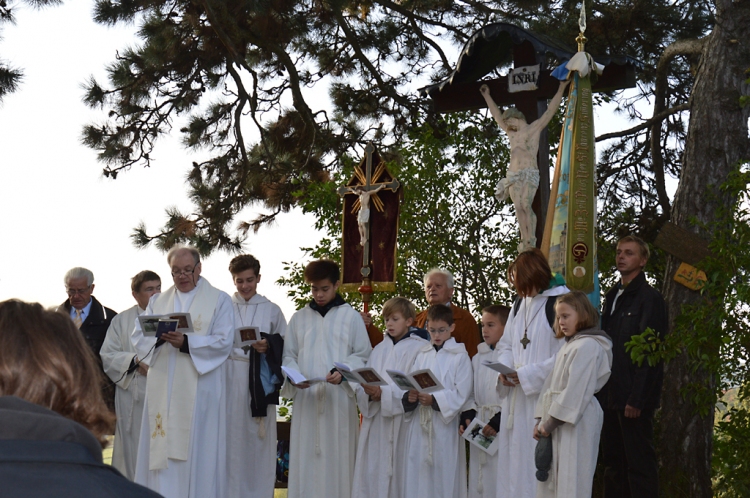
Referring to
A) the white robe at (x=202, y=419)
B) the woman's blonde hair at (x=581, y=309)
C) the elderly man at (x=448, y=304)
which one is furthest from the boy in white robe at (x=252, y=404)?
the woman's blonde hair at (x=581, y=309)

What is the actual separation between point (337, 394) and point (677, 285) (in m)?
3.63

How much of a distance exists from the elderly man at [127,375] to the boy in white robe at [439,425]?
90.7 inches

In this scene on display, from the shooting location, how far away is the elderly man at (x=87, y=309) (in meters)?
7.69

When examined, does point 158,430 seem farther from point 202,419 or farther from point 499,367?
point 499,367

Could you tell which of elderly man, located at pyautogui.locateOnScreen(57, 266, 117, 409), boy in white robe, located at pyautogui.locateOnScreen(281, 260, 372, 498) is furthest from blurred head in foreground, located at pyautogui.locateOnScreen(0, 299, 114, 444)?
elderly man, located at pyautogui.locateOnScreen(57, 266, 117, 409)

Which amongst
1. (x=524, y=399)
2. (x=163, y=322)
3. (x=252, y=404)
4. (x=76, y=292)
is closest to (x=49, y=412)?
(x=163, y=322)

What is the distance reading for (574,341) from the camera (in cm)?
564

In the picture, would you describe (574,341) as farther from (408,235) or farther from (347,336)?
(408,235)

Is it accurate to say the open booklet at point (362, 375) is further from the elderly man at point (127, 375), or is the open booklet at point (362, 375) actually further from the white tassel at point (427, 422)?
the elderly man at point (127, 375)

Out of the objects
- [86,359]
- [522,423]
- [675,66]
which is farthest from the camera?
[675,66]

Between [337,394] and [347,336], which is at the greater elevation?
[347,336]

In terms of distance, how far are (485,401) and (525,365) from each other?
0.93m

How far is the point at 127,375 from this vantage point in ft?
25.1

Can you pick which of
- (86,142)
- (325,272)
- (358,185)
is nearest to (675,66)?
(358,185)
